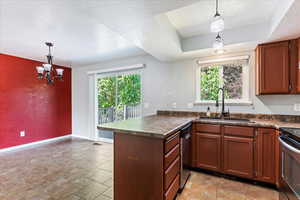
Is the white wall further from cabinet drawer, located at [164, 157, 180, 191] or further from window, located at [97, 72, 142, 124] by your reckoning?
cabinet drawer, located at [164, 157, 180, 191]

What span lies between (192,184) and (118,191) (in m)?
1.17

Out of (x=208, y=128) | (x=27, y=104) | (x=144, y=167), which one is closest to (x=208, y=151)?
(x=208, y=128)

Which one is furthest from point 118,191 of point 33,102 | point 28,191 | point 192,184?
point 33,102

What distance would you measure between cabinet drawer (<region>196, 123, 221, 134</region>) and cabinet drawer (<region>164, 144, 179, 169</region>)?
825mm

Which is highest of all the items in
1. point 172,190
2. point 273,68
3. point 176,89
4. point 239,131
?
point 273,68

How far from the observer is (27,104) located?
3.86 meters

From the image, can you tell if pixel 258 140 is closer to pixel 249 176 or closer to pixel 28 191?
pixel 249 176

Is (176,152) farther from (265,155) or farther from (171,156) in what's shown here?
(265,155)

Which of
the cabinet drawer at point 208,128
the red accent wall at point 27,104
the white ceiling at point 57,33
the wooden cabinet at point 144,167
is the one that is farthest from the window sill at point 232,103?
the red accent wall at point 27,104

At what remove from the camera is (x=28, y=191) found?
1953mm

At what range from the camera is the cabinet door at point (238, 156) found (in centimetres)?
211

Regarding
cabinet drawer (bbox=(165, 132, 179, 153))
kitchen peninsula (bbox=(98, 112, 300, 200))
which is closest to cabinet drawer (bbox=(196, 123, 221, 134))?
kitchen peninsula (bbox=(98, 112, 300, 200))

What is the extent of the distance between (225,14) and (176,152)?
205 cm

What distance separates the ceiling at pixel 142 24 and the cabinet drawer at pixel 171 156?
156 centimetres
